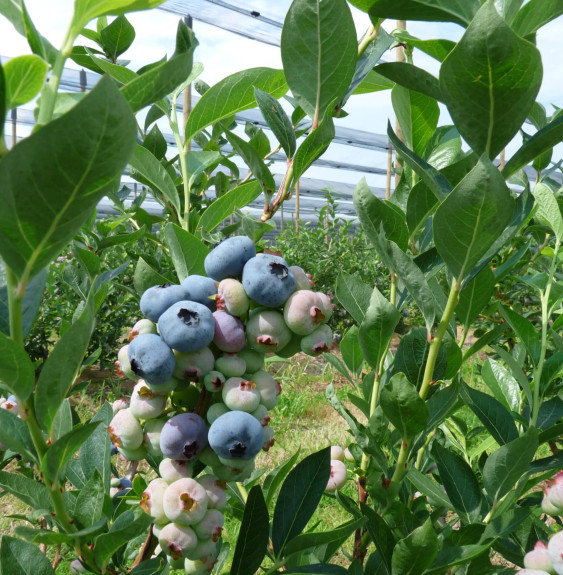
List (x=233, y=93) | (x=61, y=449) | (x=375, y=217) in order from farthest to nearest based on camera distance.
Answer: (x=233, y=93) < (x=375, y=217) < (x=61, y=449)

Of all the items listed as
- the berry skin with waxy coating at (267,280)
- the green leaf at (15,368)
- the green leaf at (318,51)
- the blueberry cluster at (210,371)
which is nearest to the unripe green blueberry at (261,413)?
the blueberry cluster at (210,371)

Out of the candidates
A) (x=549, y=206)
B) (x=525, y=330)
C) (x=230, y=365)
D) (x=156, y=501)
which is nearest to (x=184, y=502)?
(x=156, y=501)

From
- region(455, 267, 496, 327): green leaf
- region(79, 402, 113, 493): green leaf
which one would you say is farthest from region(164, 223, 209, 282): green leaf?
region(455, 267, 496, 327): green leaf

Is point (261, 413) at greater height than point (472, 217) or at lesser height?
lesser

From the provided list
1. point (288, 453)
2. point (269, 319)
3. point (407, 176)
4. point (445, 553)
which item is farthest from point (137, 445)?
point (288, 453)

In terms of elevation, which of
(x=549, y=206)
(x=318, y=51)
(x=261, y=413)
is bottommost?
(x=261, y=413)

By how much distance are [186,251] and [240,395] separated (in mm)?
185

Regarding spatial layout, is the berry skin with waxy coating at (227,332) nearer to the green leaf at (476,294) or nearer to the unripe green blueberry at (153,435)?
the unripe green blueberry at (153,435)

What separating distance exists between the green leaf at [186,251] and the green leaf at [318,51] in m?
0.19

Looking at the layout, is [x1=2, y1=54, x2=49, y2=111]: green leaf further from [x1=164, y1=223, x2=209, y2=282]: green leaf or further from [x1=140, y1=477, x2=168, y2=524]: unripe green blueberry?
[x1=140, y1=477, x2=168, y2=524]: unripe green blueberry

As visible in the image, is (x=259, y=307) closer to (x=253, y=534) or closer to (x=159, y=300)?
(x=159, y=300)

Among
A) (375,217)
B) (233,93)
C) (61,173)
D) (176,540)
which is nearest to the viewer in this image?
(61,173)

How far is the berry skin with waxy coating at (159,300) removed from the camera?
0.52m

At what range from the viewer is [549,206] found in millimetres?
870
